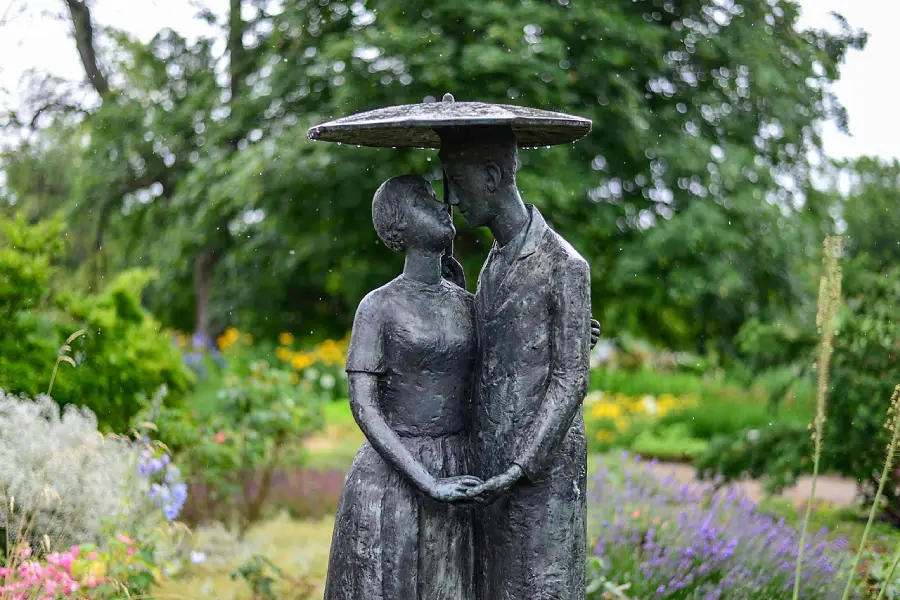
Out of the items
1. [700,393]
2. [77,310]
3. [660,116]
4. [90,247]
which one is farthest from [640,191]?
[90,247]

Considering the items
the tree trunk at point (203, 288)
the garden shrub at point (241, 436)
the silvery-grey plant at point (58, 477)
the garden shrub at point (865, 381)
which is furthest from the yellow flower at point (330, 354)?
the silvery-grey plant at point (58, 477)

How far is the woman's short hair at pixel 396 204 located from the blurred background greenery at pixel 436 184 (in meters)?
3.03

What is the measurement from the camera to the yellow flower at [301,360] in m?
13.0

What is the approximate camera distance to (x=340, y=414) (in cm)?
1288

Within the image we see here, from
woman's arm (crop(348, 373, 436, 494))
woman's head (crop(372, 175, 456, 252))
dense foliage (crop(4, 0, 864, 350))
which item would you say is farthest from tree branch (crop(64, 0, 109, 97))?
woman's arm (crop(348, 373, 436, 494))

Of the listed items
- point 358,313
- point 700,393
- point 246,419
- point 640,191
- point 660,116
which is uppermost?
point 358,313

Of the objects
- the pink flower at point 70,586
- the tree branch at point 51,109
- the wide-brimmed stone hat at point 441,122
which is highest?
the wide-brimmed stone hat at point 441,122

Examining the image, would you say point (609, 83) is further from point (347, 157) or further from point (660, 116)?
point (347, 157)

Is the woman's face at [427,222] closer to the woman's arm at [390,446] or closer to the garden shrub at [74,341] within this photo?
the woman's arm at [390,446]

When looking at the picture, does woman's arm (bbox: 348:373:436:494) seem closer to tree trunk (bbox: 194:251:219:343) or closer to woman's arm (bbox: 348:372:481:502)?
woman's arm (bbox: 348:372:481:502)

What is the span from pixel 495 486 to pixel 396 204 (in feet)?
3.04

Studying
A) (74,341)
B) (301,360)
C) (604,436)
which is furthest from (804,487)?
(74,341)

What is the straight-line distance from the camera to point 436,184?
7.74 metres

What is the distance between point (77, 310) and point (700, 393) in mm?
10699
